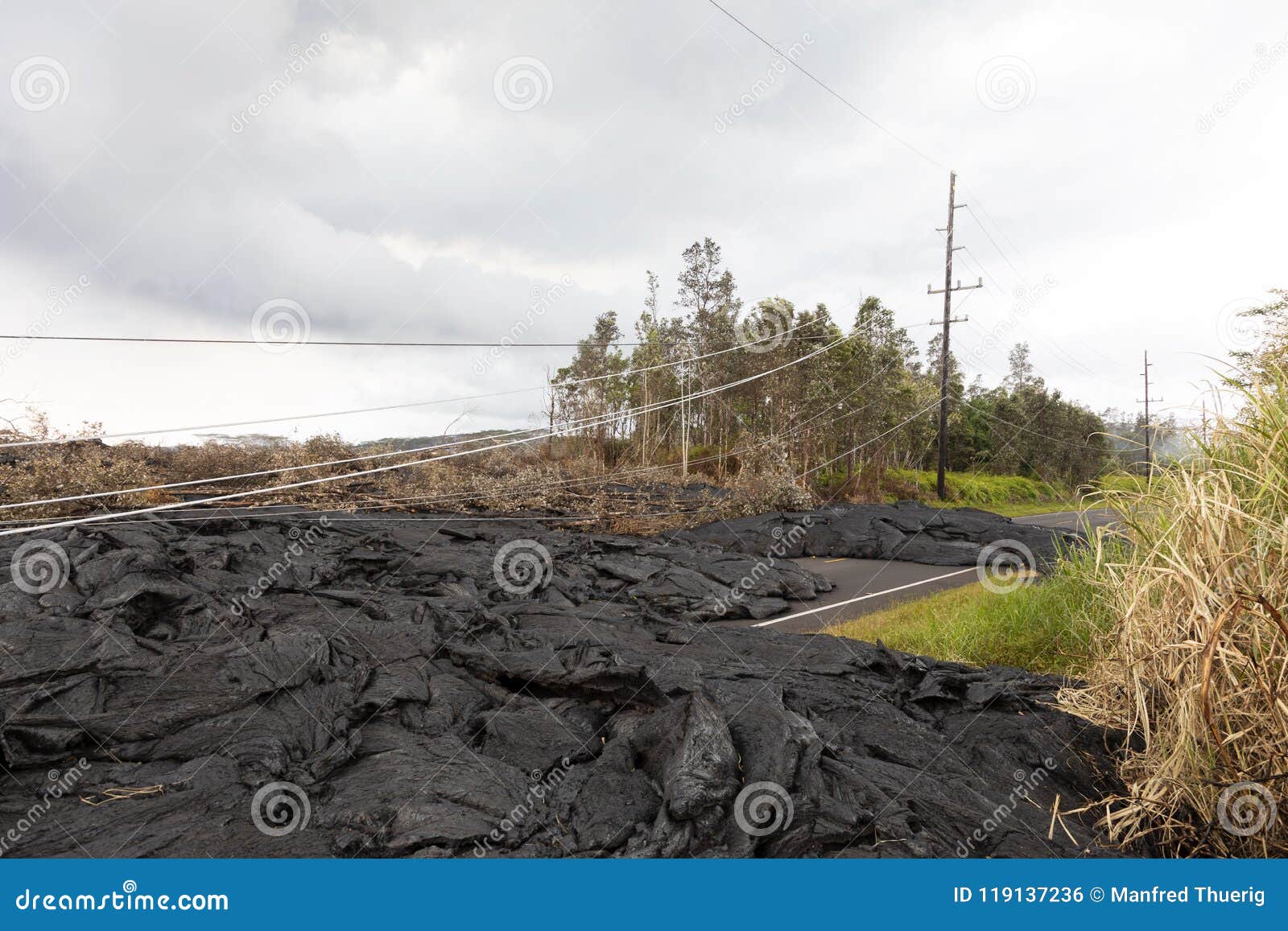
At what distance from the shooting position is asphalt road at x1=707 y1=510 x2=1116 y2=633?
351 inches

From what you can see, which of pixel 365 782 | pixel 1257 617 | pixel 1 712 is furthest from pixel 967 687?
pixel 1 712

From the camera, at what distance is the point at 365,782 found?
3.28 meters

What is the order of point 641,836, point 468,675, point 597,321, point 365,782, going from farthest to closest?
1. point 597,321
2. point 468,675
3. point 365,782
4. point 641,836

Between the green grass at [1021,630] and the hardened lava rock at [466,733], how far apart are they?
1100 mm

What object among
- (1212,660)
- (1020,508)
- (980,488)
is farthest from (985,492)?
(1212,660)

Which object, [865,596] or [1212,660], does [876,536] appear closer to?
[865,596]

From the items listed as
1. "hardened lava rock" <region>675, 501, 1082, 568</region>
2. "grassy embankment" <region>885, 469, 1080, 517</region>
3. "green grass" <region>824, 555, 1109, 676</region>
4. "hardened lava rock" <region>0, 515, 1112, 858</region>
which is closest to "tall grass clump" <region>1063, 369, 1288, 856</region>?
"hardened lava rock" <region>0, 515, 1112, 858</region>

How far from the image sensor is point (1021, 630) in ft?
21.4

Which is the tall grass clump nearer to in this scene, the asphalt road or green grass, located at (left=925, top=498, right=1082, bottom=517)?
the asphalt road

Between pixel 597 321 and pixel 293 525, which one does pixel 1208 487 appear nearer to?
pixel 293 525

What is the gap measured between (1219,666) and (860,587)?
28.5 ft

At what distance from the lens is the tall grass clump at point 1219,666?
9.10ft

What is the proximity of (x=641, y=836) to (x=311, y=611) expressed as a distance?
4117 mm

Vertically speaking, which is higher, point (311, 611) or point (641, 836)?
point (311, 611)
